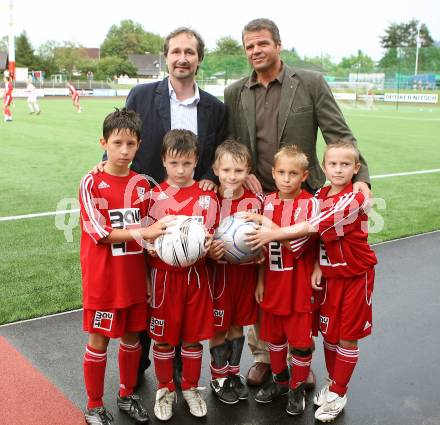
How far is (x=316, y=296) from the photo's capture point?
3504 millimetres

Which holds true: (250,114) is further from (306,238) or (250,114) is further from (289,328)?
(289,328)

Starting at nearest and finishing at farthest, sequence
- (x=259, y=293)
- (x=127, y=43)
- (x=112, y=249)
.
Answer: (x=112, y=249)
(x=259, y=293)
(x=127, y=43)

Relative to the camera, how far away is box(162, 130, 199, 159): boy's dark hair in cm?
329

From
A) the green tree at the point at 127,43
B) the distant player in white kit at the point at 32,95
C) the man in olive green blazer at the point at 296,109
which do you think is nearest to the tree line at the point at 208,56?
the green tree at the point at 127,43

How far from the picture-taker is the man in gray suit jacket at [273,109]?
370cm

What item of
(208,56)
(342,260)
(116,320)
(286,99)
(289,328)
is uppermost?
(208,56)

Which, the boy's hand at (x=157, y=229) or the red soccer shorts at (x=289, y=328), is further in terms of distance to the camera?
Result: the red soccer shorts at (x=289, y=328)

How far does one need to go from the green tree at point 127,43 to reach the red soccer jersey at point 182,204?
111129 millimetres

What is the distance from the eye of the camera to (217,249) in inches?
129

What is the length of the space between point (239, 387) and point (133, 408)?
72cm

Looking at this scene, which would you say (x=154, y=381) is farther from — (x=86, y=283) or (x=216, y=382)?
(x=86, y=283)

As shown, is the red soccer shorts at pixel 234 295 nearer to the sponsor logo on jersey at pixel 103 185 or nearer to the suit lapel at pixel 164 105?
the sponsor logo on jersey at pixel 103 185

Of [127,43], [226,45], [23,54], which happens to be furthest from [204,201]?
[127,43]

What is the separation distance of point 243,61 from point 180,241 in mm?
42337
